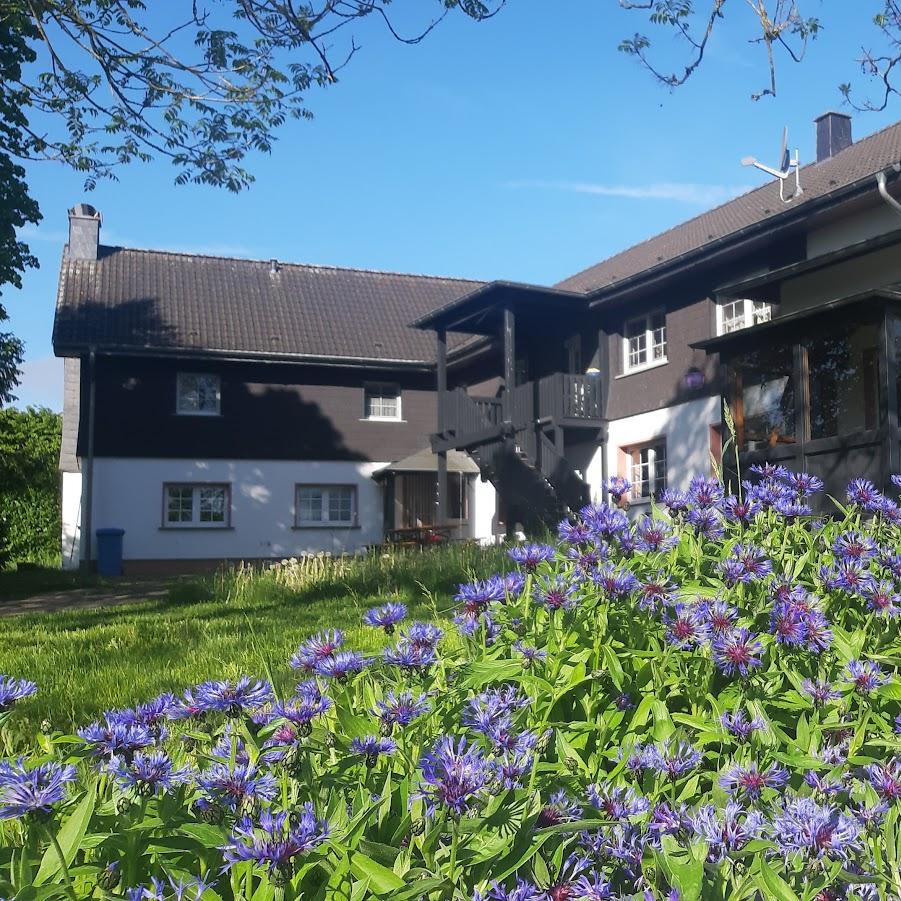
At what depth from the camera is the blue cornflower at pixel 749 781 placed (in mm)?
1800

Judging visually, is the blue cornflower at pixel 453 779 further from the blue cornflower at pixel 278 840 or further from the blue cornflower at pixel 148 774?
the blue cornflower at pixel 148 774

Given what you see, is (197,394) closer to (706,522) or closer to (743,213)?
(743,213)

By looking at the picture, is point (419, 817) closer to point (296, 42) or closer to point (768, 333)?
point (296, 42)

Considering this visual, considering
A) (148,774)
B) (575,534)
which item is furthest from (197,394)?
(148,774)

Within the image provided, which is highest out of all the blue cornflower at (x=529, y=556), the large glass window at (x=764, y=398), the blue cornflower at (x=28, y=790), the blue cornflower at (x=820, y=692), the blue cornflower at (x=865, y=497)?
the large glass window at (x=764, y=398)

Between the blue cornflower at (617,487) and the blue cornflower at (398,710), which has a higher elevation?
the blue cornflower at (617,487)

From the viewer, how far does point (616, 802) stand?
172cm

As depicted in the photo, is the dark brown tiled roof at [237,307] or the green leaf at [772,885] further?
the dark brown tiled roof at [237,307]

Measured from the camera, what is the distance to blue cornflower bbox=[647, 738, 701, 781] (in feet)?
6.23

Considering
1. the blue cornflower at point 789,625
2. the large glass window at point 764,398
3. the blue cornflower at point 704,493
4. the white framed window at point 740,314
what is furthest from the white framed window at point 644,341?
the blue cornflower at point 789,625

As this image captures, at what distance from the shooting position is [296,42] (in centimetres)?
759

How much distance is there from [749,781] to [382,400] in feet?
88.1

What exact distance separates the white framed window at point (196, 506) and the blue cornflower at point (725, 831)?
2481 cm

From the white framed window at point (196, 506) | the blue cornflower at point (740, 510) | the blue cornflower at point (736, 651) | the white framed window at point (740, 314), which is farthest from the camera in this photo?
the white framed window at point (196, 506)
